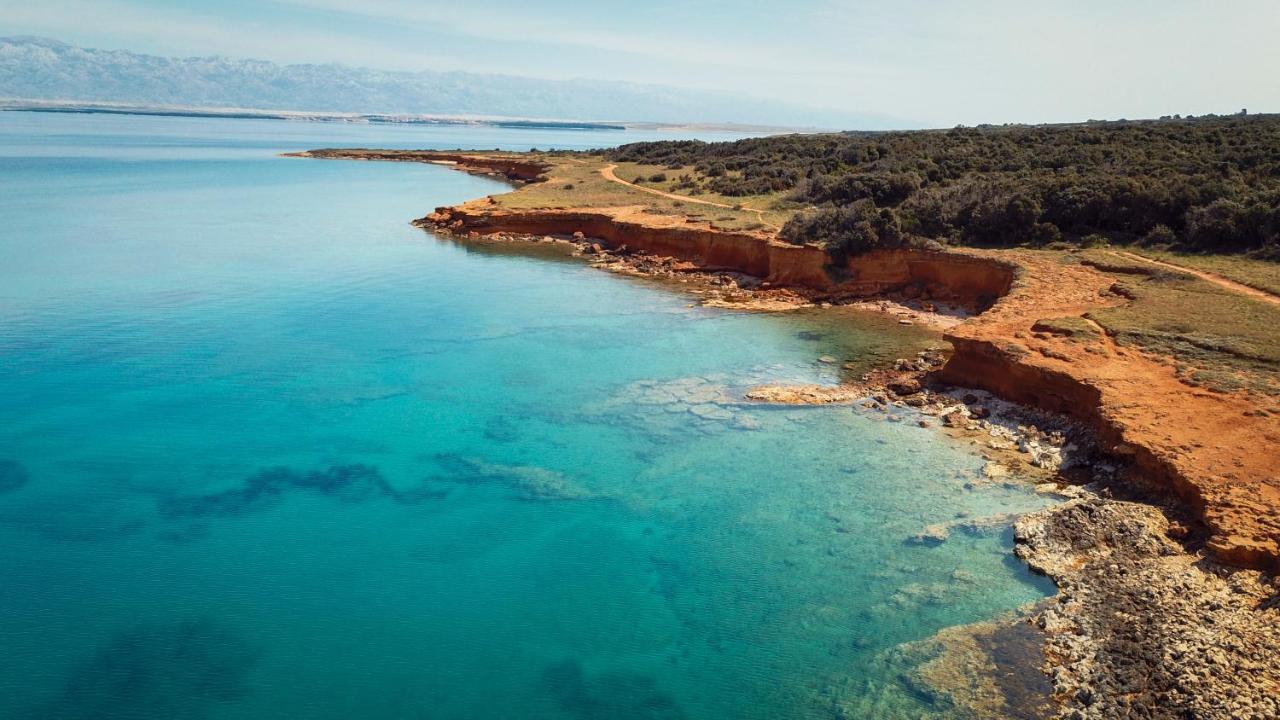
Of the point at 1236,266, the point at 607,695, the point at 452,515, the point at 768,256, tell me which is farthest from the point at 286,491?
the point at 1236,266

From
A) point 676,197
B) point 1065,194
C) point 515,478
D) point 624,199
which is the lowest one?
point 515,478

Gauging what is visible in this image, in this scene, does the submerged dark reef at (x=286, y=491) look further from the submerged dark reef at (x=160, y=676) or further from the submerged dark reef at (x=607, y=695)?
the submerged dark reef at (x=607, y=695)

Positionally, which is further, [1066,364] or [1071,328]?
[1071,328]

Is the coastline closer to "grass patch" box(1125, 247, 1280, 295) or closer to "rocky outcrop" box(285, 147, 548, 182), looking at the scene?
"grass patch" box(1125, 247, 1280, 295)

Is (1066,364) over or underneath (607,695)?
over

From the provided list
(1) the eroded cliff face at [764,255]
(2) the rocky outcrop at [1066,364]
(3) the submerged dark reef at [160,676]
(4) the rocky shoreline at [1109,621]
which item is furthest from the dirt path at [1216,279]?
(3) the submerged dark reef at [160,676]

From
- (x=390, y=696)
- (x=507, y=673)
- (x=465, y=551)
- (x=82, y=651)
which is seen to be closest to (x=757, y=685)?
(x=507, y=673)

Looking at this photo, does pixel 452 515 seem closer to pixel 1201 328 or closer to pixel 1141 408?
pixel 1141 408
